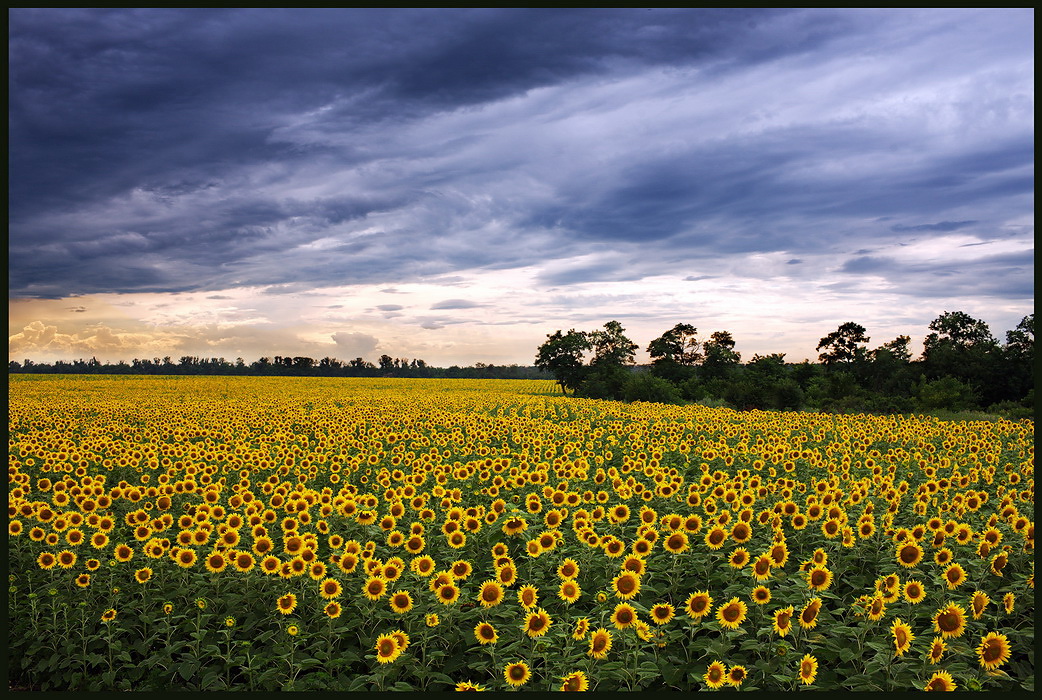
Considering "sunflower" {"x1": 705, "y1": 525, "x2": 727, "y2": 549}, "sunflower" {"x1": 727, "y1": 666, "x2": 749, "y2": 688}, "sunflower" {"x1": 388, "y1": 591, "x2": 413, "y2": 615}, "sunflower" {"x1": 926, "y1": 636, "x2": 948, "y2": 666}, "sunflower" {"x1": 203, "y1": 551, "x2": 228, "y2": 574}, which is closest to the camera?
"sunflower" {"x1": 727, "y1": 666, "x2": 749, "y2": 688}

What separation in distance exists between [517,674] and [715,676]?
1407mm

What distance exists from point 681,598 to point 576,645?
1.64 m

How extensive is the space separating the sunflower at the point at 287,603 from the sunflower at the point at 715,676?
346 centimetres

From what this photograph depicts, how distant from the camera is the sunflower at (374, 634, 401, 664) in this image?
467 centimetres

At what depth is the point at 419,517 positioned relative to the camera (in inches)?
320

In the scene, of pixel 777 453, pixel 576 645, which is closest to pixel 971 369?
pixel 777 453

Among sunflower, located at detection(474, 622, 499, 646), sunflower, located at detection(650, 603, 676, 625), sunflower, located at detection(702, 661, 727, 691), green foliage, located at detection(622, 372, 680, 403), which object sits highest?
green foliage, located at detection(622, 372, 680, 403)

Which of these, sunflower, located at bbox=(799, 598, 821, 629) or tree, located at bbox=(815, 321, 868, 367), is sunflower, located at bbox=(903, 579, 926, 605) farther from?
tree, located at bbox=(815, 321, 868, 367)


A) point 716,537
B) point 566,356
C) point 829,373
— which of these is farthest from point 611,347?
point 716,537

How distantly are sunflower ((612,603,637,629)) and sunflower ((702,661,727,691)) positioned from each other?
0.63 m

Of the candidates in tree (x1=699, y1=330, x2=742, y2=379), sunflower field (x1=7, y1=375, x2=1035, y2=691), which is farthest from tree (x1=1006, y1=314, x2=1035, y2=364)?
sunflower field (x1=7, y1=375, x2=1035, y2=691)

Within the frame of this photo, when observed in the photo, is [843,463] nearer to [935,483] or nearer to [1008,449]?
[935,483]

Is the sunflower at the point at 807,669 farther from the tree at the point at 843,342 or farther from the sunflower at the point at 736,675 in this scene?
the tree at the point at 843,342

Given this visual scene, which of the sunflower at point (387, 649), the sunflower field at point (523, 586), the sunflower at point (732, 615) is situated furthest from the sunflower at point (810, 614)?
the sunflower at point (387, 649)
